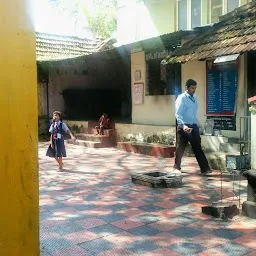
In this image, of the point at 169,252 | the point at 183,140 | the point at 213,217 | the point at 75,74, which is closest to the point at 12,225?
the point at 169,252

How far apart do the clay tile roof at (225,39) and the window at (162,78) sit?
1452mm

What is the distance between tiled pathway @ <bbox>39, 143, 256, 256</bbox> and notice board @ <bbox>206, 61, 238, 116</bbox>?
7.76 feet

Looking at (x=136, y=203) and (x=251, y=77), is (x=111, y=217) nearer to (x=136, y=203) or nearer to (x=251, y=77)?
(x=136, y=203)

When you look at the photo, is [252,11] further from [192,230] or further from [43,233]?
[43,233]

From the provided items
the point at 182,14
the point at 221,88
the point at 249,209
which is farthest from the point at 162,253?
the point at 182,14

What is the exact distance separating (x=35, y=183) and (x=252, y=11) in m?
7.98

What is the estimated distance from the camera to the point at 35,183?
6.64 ft

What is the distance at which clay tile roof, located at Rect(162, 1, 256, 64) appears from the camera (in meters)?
7.74

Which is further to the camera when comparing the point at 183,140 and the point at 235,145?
the point at 235,145

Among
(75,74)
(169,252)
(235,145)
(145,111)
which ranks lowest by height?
(169,252)

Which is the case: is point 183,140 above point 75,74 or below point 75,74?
below

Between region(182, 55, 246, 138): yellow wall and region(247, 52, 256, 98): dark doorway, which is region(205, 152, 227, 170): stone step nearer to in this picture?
region(182, 55, 246, 138): yellow wall

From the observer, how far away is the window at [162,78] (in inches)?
430

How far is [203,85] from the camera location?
397 inches
